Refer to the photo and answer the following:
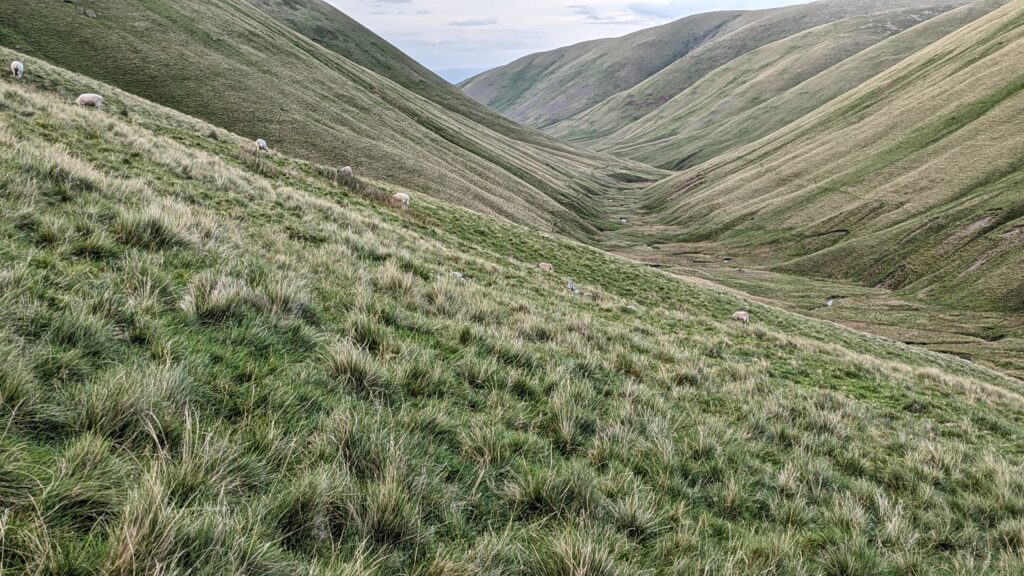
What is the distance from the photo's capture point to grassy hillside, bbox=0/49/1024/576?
2664mm

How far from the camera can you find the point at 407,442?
3.96m

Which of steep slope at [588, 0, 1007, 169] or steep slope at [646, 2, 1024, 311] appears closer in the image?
steep slope at [646, 2, 1024, 311]

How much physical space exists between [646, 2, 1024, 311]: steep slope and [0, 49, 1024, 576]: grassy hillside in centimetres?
5888

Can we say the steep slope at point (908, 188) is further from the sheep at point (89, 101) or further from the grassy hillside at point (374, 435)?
the sheep at point (89, 101)

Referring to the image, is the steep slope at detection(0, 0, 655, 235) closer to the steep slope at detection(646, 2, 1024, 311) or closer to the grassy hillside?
the grassy hillside

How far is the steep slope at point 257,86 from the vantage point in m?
40.7

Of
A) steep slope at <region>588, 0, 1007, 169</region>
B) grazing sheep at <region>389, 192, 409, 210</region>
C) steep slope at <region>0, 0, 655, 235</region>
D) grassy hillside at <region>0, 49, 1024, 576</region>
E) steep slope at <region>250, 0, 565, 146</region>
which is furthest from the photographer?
steep slope at <region>588, 0, 1007, 169</region>

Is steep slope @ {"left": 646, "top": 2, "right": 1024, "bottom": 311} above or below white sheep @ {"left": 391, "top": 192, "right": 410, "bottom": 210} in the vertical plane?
above

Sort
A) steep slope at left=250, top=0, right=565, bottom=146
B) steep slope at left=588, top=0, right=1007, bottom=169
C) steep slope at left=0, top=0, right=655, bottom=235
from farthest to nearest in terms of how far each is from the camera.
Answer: steep slope at left=588, top=0, right=1007, bottom=169 < steep slope at left=250, top=0, right=565, bottom=146 < steep slope at left=0, top=0, right=655, bottom=235

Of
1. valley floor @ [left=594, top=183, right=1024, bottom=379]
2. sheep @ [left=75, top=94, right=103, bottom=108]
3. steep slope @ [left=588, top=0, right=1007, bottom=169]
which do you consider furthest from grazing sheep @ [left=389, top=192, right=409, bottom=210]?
steep slope @ [left=588, top=0, right=1007, bottom=169]

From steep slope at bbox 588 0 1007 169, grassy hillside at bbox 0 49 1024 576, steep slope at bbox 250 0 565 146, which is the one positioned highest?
steep slope at bbox 588 0 1007 169

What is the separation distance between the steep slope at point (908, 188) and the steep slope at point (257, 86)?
36886 mm

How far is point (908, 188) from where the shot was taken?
66.2m

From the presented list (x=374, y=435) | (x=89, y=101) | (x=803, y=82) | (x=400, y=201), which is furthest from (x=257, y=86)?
(x=803, y=82)
